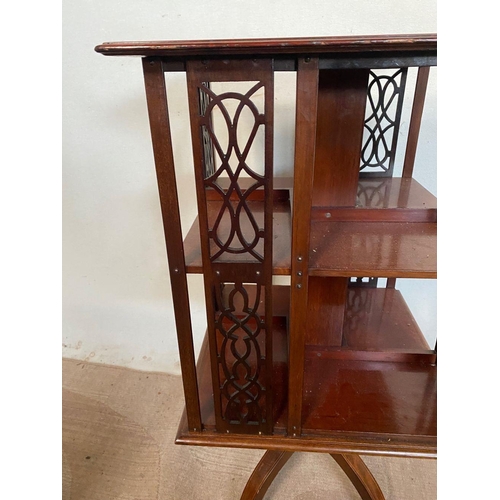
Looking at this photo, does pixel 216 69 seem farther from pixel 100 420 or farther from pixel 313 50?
pixel 100 420

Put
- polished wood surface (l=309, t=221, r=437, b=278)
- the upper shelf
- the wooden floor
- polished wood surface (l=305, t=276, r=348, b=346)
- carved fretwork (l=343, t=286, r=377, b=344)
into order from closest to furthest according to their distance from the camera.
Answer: the upper shelf < polished wood surface (l=309, t=221, r=437, b=278) < polished wood surface (l=305, t=276, r=348, b=346) < carved fretwork (l=343, t=286, r=377, b=344) < the wooden floor

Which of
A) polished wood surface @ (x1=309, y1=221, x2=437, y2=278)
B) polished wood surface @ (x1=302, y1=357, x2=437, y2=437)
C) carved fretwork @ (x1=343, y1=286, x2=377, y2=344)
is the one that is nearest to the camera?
polished wood surface @ (x1=309, y1=221, x2=437, y2=278)

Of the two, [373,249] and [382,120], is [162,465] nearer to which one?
[373,249]

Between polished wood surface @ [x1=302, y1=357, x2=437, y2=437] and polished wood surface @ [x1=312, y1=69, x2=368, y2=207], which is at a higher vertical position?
polished wood surface @ [x1=312, y1=69, x2=368, y2=207]

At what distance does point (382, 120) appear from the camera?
111cm

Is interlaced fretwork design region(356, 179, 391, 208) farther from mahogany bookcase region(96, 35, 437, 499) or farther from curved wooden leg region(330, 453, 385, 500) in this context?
curved wooden leg region(330, 453, 385, 500)

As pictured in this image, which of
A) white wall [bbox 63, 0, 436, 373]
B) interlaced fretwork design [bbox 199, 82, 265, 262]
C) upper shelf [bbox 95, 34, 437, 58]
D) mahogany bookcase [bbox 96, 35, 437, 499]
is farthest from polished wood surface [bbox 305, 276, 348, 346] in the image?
upper shelf [bbox 95, 34, 437, 58]

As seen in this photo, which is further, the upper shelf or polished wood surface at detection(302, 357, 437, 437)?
polished wood surface at detection(302, 357, 437, 437)

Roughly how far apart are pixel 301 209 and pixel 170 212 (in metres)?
0.23

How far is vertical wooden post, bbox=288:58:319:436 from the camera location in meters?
0.57

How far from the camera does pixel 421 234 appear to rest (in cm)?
79

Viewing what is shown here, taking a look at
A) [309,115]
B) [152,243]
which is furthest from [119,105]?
[309,115]

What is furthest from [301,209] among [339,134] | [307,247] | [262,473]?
[262,473]

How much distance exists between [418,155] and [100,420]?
5.06ft
